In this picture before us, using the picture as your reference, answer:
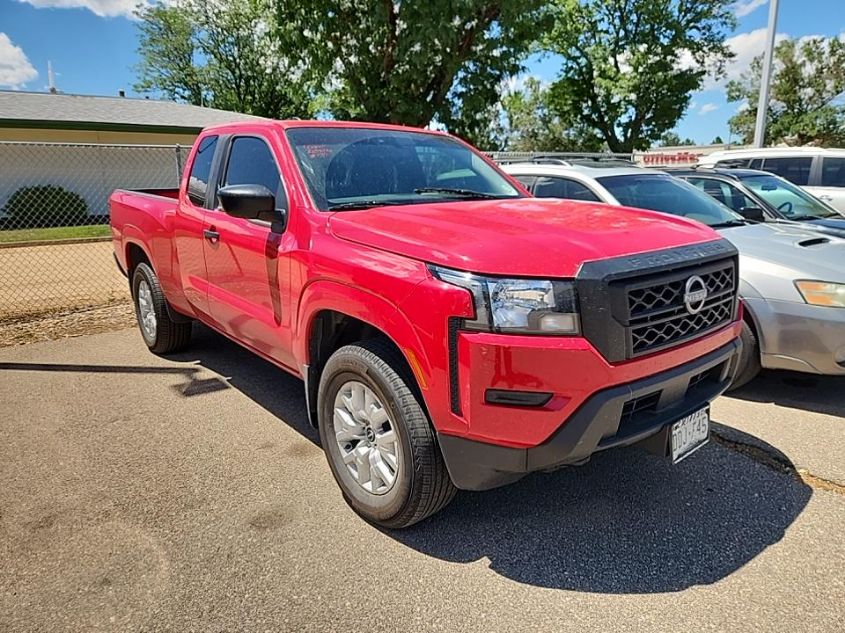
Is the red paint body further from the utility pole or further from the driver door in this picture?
the utility pole

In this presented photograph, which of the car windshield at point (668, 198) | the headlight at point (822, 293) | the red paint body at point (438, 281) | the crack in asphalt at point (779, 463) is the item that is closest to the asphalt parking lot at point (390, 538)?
the crack in asphalt at point (779, 463)

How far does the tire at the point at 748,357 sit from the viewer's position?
4.22m

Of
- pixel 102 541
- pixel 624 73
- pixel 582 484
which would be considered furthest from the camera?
pixel 624 73

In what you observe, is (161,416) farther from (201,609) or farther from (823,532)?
(823,532)

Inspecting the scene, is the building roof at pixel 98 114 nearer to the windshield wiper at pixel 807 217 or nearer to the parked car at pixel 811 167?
the parked car at pixel 811 167

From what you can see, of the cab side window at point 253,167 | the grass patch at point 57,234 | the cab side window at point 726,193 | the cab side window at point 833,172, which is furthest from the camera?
the grass patch at point 57,234

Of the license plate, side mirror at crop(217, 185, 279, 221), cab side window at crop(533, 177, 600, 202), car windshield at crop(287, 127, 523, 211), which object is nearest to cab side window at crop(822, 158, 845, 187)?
cab side window at crop(533, 177, 600, 202)

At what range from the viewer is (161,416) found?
4.29 m

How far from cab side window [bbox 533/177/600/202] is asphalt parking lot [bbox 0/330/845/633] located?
2272mm

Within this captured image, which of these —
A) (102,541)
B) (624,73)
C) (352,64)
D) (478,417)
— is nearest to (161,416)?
(102,541)

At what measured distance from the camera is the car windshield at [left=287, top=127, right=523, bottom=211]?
11.1 feet

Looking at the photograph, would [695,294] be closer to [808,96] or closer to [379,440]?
[379,440]

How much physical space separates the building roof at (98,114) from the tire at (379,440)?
18.2 meters

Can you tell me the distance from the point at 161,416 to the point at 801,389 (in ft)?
15.8
